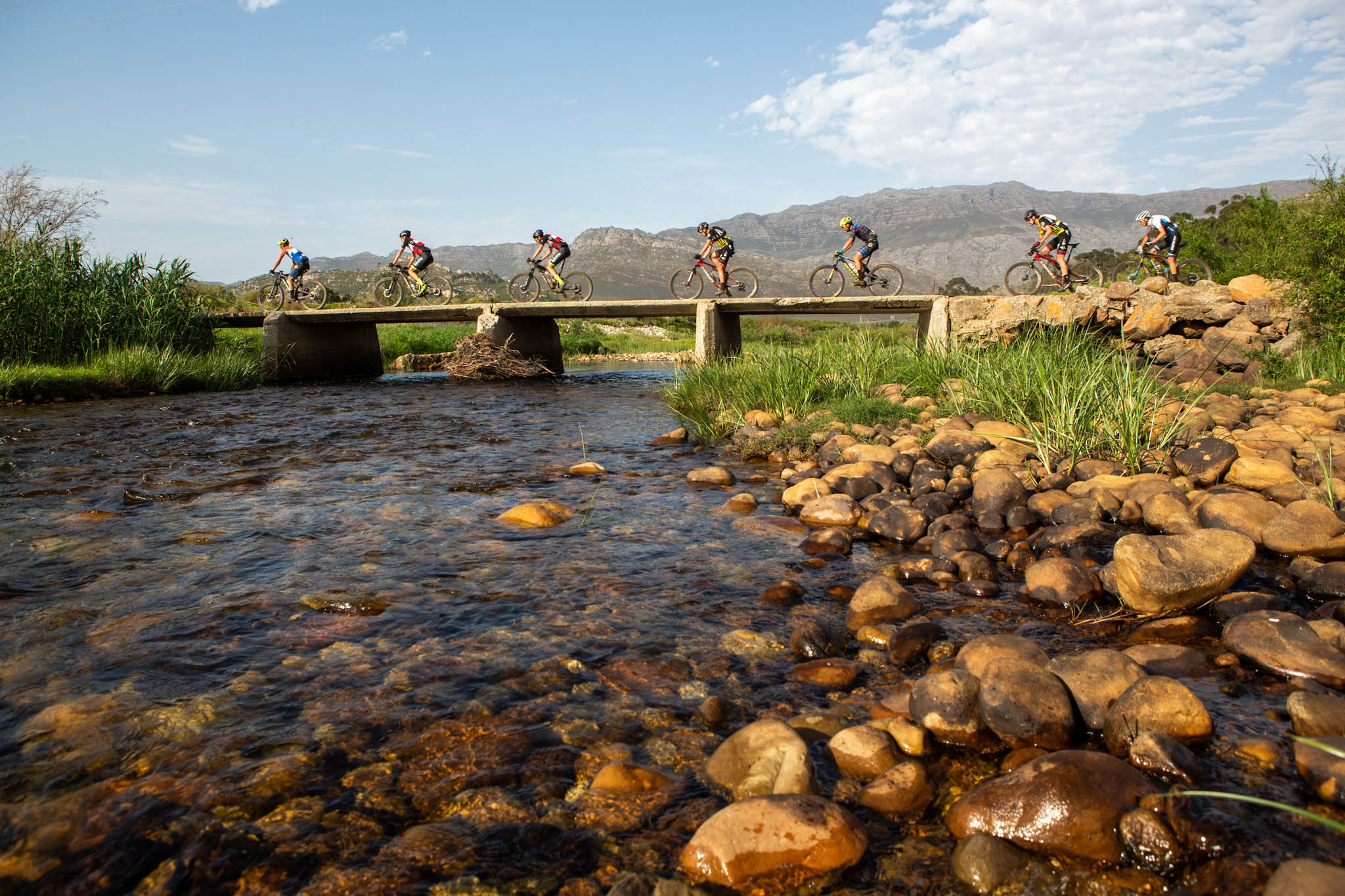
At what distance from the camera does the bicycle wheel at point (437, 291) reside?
23219 mm

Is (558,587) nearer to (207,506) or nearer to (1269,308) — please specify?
(207,506)

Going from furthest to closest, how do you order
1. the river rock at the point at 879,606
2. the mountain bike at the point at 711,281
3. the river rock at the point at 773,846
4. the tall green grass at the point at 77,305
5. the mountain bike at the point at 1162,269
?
1. the mountain bike at the point at 711,281
2. the mountain bike at the point at 1162,269
3. the tall green grass at the point at 77,305
4. the river rock at the point at 879,606
5. the river rock at the point at 773,846

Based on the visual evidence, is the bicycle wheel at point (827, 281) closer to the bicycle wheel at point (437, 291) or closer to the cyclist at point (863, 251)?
the cyclist at point (863, 251)

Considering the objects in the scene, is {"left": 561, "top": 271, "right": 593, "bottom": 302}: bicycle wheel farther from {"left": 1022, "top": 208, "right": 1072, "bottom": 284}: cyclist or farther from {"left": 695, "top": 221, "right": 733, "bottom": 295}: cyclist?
{"left": 1022, "top": 208, "right": 1072, "bottom": 284}: cyclist

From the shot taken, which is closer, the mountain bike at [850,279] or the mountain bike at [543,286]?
the mountain bike at [850,279]

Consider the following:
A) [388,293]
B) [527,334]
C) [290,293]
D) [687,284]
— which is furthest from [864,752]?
[290,293]

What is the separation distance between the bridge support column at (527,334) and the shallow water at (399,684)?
50.5 ft

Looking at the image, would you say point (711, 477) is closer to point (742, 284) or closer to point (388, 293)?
point (742, 284)

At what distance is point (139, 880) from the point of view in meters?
2.01

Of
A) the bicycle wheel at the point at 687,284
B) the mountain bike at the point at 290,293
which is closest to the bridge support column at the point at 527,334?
→ the bicycle wheel at the point at 687,284

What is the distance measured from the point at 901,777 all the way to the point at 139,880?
7.48 ft

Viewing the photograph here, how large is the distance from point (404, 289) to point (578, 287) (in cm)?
572

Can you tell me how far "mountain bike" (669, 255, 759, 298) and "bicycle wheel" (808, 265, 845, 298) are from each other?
1729mm

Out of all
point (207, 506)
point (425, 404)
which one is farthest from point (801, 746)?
point (425, 404)
